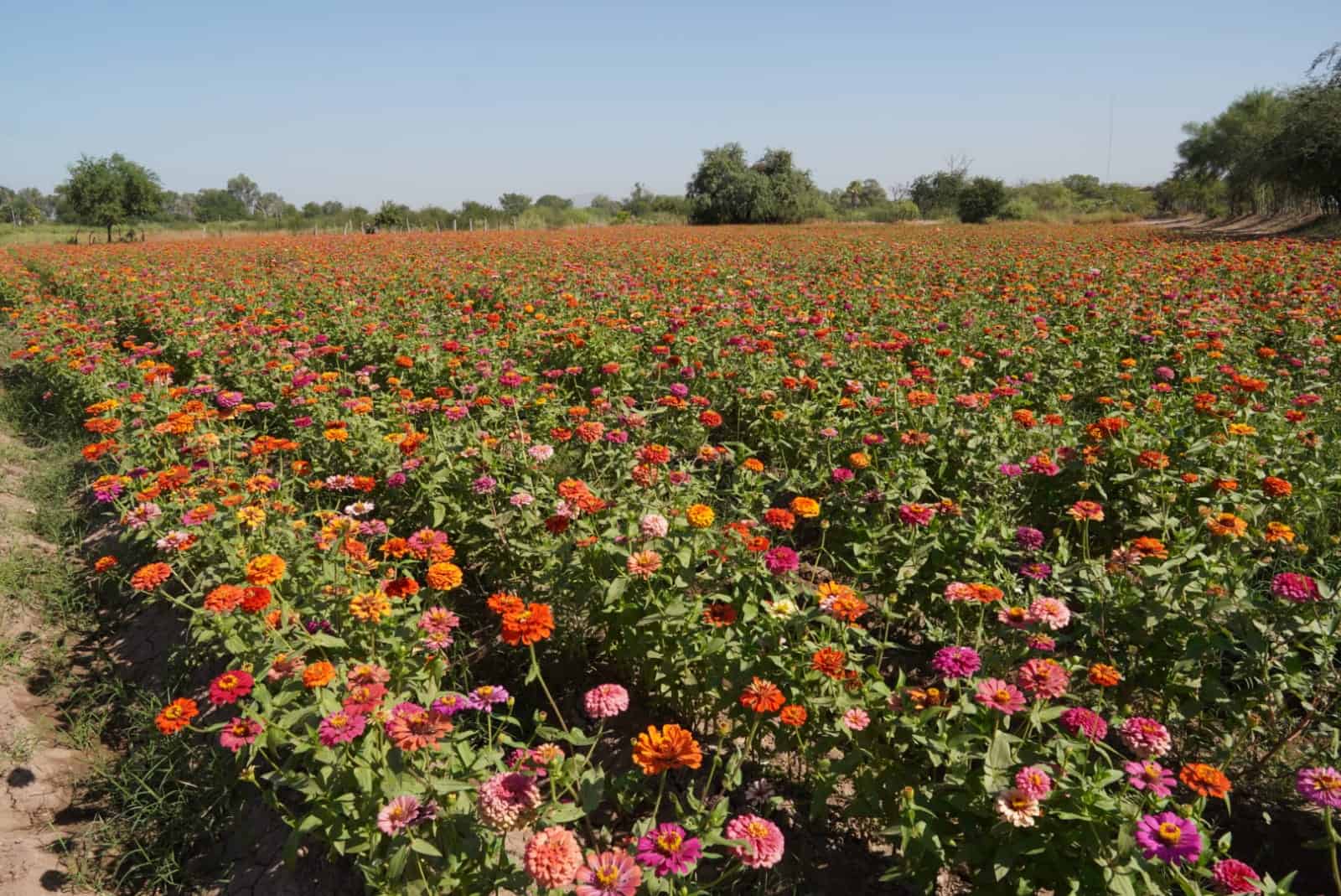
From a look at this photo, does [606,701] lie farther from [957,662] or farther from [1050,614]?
[1050,614]

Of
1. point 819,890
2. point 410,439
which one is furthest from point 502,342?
point 819,890

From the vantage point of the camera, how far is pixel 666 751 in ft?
5.74

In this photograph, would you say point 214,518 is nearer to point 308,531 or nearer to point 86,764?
point 308,531

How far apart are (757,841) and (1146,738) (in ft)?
3.56

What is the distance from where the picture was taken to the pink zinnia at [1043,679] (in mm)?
1913

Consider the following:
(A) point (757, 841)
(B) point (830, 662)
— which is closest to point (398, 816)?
(A) point (757, 841)

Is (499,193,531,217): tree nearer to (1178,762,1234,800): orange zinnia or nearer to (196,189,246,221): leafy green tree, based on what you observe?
(196,189,246,221): leafy green tree

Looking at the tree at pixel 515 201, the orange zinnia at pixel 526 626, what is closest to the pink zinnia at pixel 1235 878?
the orange zinnia at pixel 526 626

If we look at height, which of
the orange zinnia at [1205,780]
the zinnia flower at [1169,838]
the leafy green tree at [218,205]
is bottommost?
the zinnia flower at [1169,838]

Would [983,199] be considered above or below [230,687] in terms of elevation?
above

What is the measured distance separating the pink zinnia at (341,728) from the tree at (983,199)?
43.7m

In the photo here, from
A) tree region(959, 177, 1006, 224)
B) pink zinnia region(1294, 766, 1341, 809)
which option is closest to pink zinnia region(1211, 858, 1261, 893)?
pink zinnia region(1294, 766, 1341, 809)

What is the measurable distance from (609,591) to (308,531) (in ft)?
5.23

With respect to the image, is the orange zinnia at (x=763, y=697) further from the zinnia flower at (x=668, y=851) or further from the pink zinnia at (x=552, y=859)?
the pink zinnia at (x=552, y=859)
